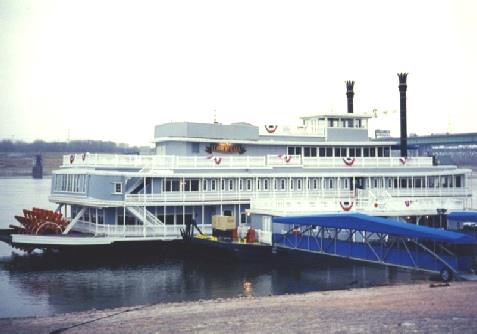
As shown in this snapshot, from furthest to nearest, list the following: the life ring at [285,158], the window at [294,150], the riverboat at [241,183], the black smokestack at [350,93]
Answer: the black smokestack at [350,93] → the window at [294,150] → the life ring at [285,158] → the riverboat at [241,183]

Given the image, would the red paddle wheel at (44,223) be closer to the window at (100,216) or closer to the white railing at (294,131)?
the window at (100,216)

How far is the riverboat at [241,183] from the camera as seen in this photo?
39.6 m

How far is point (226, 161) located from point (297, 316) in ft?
69.4

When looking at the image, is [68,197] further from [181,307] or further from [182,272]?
[181,307]

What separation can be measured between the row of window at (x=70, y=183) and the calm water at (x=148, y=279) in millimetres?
4433

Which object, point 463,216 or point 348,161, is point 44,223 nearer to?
point 348,161

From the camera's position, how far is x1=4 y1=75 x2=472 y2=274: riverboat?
1558 inches

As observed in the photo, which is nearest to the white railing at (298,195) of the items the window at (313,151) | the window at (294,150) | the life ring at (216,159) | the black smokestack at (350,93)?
the life ring at (216,159)

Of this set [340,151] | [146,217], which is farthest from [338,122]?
[146,217]

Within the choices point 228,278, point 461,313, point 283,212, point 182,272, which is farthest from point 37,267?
point 461,313

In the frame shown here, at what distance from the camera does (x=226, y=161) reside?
43.6 metres

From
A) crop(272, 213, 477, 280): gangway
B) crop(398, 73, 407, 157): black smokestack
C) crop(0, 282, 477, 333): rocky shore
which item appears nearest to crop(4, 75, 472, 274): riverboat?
crop(398, 73, 407, 157): black smokestack

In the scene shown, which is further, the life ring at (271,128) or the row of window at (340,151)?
the row of window at (340,151)

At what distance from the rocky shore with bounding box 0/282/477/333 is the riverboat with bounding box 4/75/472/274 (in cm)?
1120
